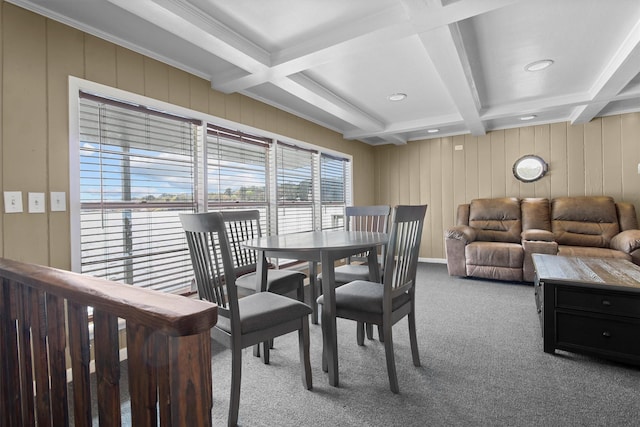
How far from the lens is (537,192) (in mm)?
4941

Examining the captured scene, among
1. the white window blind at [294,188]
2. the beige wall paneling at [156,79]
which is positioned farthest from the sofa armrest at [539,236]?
the beige wall paneling at [156,79]

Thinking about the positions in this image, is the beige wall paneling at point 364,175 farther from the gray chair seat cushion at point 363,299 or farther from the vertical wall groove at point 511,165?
the gray chair seat cushion at point 363,299

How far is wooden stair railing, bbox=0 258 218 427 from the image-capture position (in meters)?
0.61

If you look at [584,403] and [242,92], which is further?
[242,92]

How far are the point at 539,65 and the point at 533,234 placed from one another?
6.87ft

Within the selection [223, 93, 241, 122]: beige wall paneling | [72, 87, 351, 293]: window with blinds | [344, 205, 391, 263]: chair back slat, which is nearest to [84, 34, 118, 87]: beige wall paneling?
[72, 87, 351, 293]: window with blinds

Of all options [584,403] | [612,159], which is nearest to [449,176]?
[612,159]

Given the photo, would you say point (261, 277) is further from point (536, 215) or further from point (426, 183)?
point (426, 183)

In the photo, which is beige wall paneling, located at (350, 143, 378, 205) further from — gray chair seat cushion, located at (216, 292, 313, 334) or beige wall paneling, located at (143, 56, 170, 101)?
gray chair seat cushion, located at (216, 292, 313, 334)

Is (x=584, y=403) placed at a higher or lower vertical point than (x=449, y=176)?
lower

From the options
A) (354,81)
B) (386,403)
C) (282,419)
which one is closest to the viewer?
(282,419)

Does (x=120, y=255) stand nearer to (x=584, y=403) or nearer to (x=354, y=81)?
(x=354, y=81)

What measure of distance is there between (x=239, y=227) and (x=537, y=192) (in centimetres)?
457

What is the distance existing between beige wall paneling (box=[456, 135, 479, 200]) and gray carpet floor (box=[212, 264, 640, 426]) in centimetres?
301
